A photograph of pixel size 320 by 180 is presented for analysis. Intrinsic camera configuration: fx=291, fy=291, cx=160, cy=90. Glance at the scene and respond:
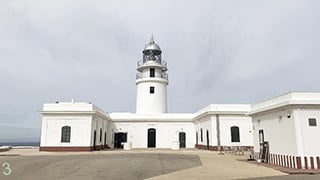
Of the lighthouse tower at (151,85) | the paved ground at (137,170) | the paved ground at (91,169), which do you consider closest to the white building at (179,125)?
the lighthouse tower at (151,85)

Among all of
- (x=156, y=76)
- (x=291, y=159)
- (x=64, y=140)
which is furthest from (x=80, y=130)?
(x=291, y=159)

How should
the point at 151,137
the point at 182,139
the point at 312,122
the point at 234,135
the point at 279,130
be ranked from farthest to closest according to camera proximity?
the point at 182,139 → the point at 151,137 → the point at 234,135 → the point at 279,130 → the point at 312,122

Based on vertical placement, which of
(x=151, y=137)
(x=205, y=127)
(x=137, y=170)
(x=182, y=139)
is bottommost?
(x=137, y=170)

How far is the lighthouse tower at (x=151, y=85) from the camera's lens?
33531 millimetres

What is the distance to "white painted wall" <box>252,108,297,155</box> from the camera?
493 inches

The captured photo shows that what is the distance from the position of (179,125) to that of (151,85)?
228 inches

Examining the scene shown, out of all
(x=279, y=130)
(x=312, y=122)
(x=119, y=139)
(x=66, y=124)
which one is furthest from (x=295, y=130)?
(x=119, y=139)

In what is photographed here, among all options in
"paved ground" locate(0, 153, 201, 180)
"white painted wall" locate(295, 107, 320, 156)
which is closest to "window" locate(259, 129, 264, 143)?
"white painted wall" locate(295, 107, 320, 156)

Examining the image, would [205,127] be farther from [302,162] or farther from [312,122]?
[302,162]

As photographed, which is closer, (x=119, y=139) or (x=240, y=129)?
(x=240, y=129)

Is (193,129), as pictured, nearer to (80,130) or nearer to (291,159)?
(80,130)

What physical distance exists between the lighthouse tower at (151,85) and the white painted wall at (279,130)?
18464mm

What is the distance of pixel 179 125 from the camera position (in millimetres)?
31781

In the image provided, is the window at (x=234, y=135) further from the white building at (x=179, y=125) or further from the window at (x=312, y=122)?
the window at (x=312, y=122)
